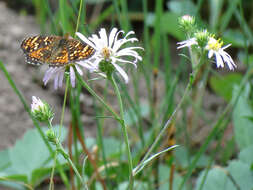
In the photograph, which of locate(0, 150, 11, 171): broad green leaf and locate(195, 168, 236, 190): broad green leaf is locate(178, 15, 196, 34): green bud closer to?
locate(195, 168, 236, 190): broad green leaf

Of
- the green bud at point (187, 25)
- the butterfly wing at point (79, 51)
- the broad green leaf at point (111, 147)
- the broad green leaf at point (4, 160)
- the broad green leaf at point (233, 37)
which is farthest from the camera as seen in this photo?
the broad green leaf at point (233, 37)

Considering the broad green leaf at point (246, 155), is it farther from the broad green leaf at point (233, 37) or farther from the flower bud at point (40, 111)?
the broad green leaf at point (233, 37)

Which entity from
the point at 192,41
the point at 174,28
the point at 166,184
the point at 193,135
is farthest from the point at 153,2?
the point at 192,41

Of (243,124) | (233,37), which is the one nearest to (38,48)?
(243,124)

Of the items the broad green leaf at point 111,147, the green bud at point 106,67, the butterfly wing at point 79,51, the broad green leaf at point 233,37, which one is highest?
the butterfly wing at point 79,51

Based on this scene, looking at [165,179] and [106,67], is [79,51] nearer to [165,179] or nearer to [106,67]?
[106,67]

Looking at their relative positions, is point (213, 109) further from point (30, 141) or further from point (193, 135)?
point (30, 141)

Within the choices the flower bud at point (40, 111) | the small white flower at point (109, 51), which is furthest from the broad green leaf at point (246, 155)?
the flower bud at point (40, 111)
